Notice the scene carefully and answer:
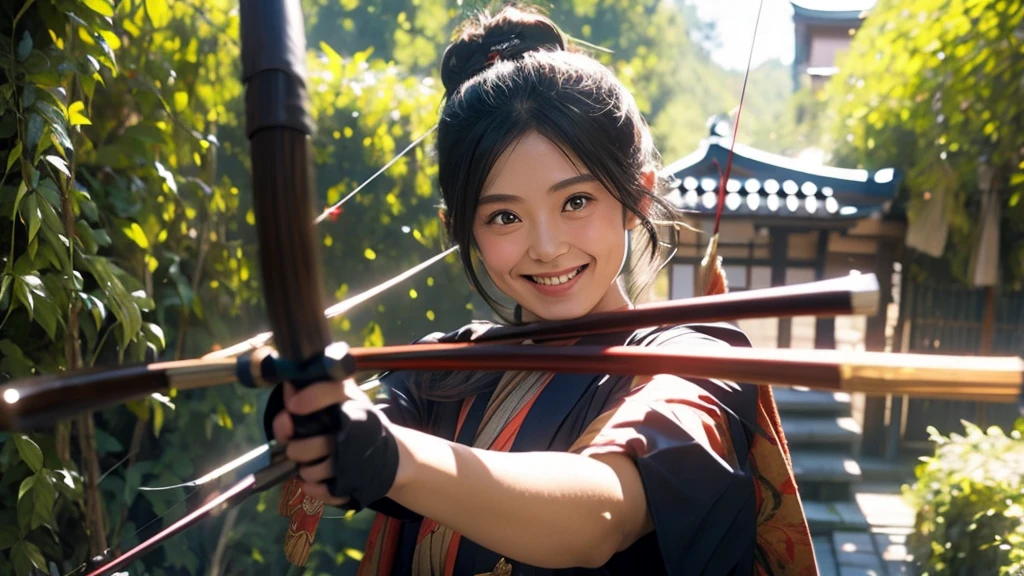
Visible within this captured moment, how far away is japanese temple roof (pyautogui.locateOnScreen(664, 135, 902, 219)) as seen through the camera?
8.41 metres

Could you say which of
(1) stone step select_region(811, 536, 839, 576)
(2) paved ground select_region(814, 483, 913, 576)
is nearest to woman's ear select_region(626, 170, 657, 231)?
(2) paved ground select_region(814, 483, 913, 576)

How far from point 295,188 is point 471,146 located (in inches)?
30.2

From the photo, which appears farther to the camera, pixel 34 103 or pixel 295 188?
pixel 34 103

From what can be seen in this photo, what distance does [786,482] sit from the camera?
5.08 feet

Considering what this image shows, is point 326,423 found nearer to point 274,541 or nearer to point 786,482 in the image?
point 786,482

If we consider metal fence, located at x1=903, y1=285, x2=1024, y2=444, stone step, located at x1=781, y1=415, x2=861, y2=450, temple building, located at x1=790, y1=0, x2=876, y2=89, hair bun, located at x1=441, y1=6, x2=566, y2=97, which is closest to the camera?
hair bun, located at x1=441, y1=6, x2=566, y2=97

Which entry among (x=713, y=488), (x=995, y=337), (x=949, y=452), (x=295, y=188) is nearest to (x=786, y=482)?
(x=713, y=488)

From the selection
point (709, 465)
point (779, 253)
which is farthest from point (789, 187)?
point (709, 465)

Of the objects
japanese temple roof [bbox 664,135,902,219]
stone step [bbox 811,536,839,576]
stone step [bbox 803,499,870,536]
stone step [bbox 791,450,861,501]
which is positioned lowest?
stone step [bbox 811,536,839,576]

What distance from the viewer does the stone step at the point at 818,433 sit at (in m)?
9.07

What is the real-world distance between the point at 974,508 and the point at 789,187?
173 inches

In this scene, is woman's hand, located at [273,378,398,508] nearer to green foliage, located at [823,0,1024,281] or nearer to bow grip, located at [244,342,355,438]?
bow grip, located at [244,342,355,438]

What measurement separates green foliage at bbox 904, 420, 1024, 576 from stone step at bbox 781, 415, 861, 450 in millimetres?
3355

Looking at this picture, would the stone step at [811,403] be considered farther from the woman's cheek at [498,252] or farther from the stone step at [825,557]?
the woman's cheek at [498,252]
